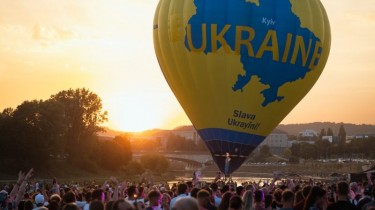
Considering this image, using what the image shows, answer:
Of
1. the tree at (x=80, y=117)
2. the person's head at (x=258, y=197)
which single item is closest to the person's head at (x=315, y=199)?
the person's head at (x=258, y=197)

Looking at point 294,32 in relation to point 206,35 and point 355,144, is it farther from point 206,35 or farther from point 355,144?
point 355,144

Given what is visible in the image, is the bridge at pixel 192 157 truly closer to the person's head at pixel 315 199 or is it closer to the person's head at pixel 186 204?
the person's head at pixel 315 199

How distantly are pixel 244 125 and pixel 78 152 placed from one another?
1964 inches

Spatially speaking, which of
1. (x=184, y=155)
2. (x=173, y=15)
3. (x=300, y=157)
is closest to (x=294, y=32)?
(x=173, y=15)

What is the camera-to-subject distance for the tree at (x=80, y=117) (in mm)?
67938

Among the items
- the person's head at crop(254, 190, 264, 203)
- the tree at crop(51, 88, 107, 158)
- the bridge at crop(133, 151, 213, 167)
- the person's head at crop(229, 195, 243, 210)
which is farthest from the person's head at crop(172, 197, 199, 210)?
the bridge at crop(133, 151, 213, 167)

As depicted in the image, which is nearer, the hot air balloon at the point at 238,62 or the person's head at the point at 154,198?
the person's head at the point at 154,198

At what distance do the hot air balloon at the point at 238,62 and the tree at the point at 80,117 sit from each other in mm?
48941

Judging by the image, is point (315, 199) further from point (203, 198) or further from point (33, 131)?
point (33, 131)

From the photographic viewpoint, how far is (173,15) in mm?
20516

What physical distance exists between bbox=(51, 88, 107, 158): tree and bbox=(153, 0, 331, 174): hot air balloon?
1927 inches

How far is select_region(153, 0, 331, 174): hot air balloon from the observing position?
19234mm

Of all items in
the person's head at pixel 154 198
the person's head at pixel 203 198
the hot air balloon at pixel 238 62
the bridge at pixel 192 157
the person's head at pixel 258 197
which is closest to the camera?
the person's head at pixel 203 198

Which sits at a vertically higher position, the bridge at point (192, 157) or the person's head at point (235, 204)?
the bridge at point (192, 157)
